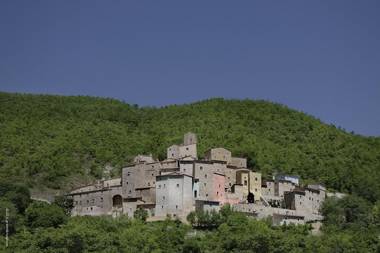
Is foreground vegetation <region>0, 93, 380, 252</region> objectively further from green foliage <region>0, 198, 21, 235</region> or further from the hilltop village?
the hilltop village

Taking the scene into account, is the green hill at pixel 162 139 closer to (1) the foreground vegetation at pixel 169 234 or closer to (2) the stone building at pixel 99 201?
(2) the stone building at pixel 99 201

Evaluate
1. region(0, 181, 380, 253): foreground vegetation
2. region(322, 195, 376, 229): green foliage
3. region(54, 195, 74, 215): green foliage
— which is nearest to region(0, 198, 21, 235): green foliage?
region(0, 181, 380, 253): foreground vegetation

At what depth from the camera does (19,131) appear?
102m

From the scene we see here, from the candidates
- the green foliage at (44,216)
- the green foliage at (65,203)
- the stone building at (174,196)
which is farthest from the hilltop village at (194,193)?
the green foliage at (44,216)

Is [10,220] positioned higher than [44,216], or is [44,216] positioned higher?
[44,216]

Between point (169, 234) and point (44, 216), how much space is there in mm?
10436

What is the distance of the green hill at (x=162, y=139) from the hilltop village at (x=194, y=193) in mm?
10866

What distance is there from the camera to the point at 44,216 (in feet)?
229

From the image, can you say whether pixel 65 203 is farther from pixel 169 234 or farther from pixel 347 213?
pixel 347 213

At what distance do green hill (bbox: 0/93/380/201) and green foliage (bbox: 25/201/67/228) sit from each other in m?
14.8

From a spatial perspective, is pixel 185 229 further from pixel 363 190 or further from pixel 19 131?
pixel 19 131

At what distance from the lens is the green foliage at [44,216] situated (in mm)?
69375

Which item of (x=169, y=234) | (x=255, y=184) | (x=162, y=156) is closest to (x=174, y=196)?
(x=169, y=234)

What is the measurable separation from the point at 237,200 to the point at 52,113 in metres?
47.7
